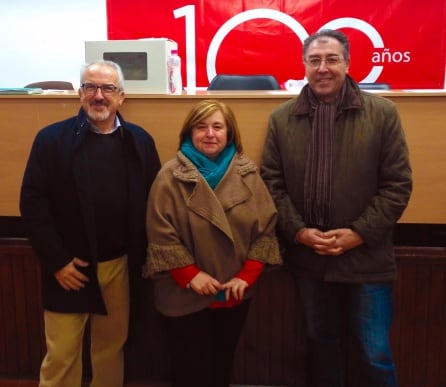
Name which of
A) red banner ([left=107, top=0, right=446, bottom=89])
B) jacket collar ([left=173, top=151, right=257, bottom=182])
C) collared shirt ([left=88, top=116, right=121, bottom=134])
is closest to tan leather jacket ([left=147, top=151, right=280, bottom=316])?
jacket collar ([left=173, top=151, right=257, bottom=182])

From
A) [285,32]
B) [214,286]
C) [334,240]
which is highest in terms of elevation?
[285,32]

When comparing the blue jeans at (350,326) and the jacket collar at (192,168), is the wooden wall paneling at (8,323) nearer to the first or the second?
the jacket collar at (192,168)

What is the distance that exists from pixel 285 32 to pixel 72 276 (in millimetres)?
3499

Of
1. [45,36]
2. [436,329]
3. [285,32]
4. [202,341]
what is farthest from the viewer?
[45,36]

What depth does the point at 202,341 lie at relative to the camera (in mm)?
1671

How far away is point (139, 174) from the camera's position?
1693 mm

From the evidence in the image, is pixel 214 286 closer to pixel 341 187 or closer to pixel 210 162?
pixel 210 162

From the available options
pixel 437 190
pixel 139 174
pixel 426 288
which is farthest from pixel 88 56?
pixel 426 288

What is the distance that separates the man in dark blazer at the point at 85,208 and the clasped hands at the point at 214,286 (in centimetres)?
28

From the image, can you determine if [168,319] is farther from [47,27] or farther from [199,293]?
[47,27]

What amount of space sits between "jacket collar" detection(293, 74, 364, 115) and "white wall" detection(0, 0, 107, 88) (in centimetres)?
355

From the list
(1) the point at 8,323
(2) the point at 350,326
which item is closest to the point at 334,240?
(2) the point at 350,326

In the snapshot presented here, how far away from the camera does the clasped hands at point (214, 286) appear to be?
1565mm

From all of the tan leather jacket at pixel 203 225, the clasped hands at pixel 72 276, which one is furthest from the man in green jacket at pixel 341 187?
the clasped hands at pixel 72 276
